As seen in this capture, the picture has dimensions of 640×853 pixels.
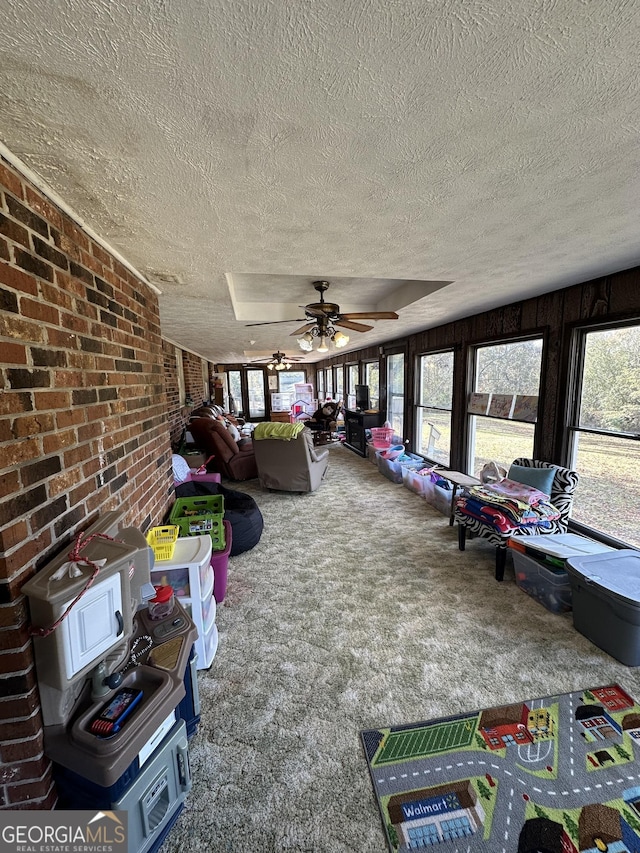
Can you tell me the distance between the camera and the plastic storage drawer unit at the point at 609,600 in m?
1.73

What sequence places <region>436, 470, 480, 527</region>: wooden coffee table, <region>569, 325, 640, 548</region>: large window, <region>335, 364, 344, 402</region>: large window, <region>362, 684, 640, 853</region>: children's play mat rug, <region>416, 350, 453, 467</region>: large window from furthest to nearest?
<region>335, 364, 344, 402</region>: large window < <region>416, 350, 453, 467</region>: large window < <region>436, 470, 480, 527</region>: wooden coffee table < <region>569, 325, 640, 548</region>: large window < <region>362, 684, 640, 853</region>: children's play mat rug

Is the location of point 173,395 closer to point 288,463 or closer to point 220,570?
point 288,463

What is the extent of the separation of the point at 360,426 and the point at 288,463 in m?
2.60

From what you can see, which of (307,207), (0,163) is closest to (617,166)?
(307,207)

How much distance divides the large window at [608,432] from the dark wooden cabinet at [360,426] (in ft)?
12.5

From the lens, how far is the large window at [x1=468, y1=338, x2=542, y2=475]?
3223 millimetres

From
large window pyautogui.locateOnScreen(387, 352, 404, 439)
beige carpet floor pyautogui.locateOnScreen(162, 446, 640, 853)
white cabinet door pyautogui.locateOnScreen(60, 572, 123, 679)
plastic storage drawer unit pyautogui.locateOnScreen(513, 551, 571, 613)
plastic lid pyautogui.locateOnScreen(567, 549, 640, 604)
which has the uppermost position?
large window pyautogui.locateOnScreen(387, 352, 404, 439)

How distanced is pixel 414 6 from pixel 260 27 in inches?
11.6

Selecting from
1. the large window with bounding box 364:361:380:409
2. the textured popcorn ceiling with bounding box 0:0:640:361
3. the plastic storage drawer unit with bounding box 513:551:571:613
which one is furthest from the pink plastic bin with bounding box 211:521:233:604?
the large window with bounding box 364:361:380:409

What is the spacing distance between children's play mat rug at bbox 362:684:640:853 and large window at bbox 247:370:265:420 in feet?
37.4

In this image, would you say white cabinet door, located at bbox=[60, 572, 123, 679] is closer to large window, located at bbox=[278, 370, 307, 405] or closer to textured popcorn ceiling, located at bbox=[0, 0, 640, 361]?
textured popcorn ceiling, located at bbox=[0, 0, 640, 361]

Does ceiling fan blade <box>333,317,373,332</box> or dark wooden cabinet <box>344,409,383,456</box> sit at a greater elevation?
ceiling fan blade <box>333,317,373,332</box>

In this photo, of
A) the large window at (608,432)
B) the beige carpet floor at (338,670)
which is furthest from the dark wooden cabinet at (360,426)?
the large window at (608,432)
